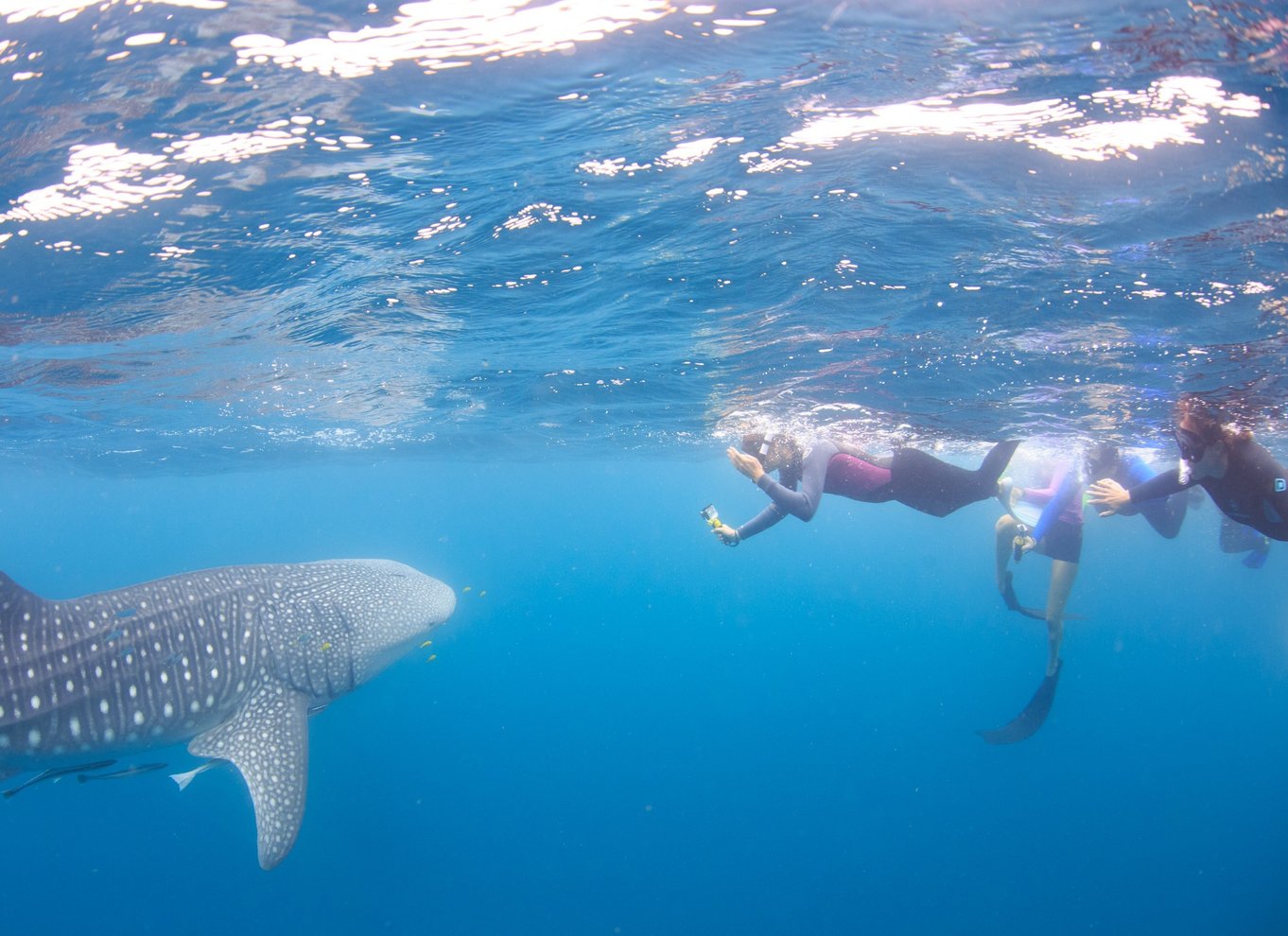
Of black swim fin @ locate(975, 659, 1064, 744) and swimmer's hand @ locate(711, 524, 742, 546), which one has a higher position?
swimmer's hand @ locate(711, 524, 742, 546)

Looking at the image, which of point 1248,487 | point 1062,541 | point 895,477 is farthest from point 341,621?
point 1062,541

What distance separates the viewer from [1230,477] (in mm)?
7105

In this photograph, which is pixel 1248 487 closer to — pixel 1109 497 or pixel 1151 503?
pixel 1109 497

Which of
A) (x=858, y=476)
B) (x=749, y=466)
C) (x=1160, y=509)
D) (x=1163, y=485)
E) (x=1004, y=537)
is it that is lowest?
(x=1004, y=537)

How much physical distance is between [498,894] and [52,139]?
814 inches

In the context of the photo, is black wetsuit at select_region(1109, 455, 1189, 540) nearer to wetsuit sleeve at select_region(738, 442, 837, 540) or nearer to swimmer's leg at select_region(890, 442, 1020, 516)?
swimmer's leg at select_region(890, 442, 1020, 516)

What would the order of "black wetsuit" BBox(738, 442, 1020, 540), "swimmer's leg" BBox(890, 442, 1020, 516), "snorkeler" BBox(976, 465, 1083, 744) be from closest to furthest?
"black wetsuit" BBox(738, 442, 1020, 540) < "swimmer's leg" BBox(890, 442, 1020, 516) < "snorkeler" BBox(976, 465, 1083, 744)

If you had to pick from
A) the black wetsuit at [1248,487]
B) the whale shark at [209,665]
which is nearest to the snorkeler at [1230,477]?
the black wetsuit at [1248,487]

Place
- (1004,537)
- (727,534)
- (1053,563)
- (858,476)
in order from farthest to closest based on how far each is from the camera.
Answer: (1004,537), (1053,563), (858,476), (727,534)

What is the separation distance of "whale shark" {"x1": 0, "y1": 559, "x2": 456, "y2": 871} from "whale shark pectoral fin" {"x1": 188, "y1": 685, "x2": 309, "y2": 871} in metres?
0.01

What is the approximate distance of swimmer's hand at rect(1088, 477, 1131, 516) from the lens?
8047 mm

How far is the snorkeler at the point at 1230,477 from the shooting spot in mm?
6852

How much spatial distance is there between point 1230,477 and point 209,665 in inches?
441

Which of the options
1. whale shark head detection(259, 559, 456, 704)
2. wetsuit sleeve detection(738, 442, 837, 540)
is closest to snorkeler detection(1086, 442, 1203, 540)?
wetsuit sleeve detection(738, 442, 837, 540)
